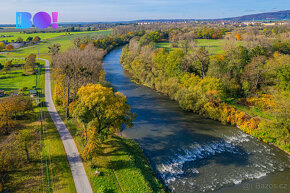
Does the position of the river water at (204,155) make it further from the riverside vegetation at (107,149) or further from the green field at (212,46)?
the green field at (212,46)

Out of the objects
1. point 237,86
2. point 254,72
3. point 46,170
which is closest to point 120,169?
point 46,170

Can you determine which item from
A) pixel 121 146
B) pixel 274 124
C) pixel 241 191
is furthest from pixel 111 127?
pixel 274 124

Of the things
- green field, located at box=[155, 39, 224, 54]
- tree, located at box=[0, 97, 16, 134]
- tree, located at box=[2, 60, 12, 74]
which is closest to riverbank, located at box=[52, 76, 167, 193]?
tree, located at box=[0, 97, 16, 134]

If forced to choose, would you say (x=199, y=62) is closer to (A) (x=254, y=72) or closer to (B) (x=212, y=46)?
(A) (x=254, y=72)

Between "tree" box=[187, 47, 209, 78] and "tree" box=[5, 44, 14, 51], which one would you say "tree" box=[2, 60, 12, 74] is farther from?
"tree" box=[187, 47, 209, 78]

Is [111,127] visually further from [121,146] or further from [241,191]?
[241,191]
